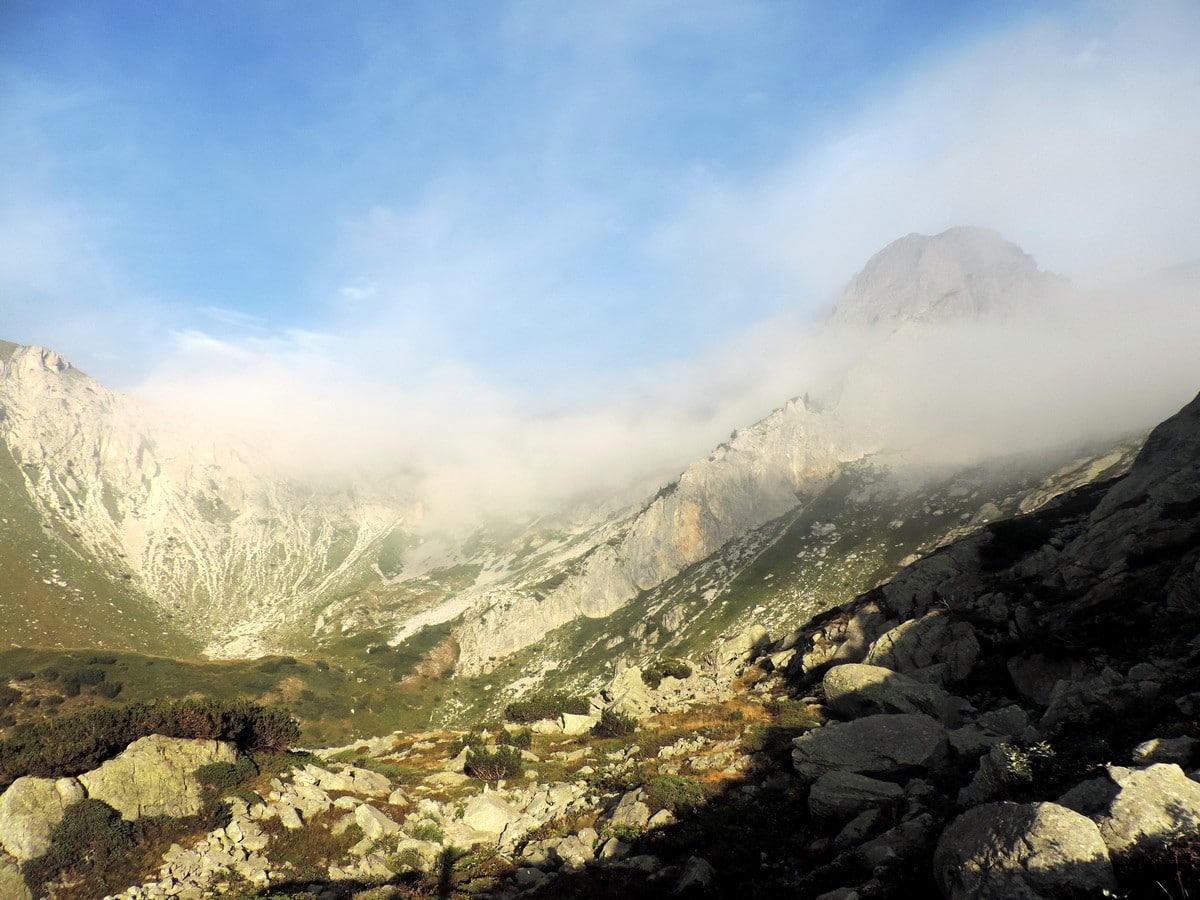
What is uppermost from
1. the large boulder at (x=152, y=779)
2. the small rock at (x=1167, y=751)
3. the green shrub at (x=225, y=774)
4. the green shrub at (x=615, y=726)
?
the large boulder at (x=152, y=779)

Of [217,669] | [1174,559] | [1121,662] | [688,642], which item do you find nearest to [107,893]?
[1121,662]

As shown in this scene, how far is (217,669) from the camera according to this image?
148m

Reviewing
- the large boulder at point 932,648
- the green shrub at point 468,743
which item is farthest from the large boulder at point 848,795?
the green shrub at point 468,743

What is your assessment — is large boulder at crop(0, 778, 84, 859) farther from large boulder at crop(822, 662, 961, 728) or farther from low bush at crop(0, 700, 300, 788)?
large boulder at crop(822, 662, 961, 728)

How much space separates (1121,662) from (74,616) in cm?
26764

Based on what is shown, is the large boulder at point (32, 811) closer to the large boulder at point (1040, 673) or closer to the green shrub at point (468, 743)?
the green shrub at point (468, 743)

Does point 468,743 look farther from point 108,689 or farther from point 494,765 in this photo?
point 108,689

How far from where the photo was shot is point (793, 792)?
20125 millimetres

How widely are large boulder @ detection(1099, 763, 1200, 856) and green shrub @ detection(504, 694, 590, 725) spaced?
36.3 meters

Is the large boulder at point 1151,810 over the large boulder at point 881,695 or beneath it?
over

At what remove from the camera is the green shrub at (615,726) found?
33719mm

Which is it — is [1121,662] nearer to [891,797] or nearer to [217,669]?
[891,797]

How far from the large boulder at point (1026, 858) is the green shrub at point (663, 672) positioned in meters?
45.0

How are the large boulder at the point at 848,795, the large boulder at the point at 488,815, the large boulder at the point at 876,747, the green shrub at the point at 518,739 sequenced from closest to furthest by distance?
the large boulder at the point at 848,795
the large boulder at the point at 876,747
the large boulder at the point at 488,815
the green shrub at the point at 518,739
